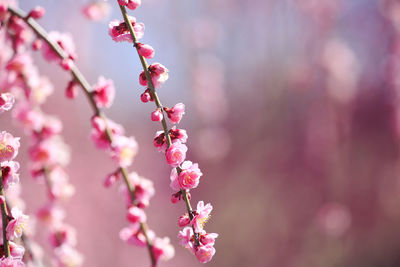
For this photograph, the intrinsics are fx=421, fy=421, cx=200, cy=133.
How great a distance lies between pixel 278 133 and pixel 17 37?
2110 millimetres

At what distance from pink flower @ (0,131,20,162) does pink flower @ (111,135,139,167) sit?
176 mm

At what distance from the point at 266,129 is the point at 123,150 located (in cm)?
211

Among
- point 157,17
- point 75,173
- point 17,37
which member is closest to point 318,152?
point 157,17

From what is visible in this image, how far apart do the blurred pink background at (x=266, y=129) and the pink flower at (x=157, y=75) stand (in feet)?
5.20

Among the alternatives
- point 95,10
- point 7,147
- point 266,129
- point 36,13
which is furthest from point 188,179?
point 266,129

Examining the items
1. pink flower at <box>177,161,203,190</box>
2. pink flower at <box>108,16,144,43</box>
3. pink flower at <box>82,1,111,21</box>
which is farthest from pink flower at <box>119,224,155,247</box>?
pink flower at <box>82,1,111,21</box>

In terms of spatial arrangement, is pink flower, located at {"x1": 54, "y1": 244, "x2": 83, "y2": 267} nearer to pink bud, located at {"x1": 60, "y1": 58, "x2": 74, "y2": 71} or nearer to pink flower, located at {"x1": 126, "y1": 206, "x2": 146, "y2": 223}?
pink flower, located at {"x1": 126, "y1": 206, "x2": 146, "y2": 223}

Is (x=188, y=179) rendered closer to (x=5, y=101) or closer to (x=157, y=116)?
(x=157, y=116)

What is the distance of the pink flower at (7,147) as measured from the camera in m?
0.58

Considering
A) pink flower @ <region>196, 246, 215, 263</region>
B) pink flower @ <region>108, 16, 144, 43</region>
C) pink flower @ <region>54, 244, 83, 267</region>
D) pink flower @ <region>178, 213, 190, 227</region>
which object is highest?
pink flower @ <region>108, 16, 144, 43</region>

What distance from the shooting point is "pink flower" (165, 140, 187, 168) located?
56 cm

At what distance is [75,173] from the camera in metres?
2.78

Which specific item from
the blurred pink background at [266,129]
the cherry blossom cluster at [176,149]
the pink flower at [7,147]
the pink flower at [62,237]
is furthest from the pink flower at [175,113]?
the blurred pink background at [266,129]

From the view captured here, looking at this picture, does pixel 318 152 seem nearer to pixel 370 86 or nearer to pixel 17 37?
pixel 370 86
